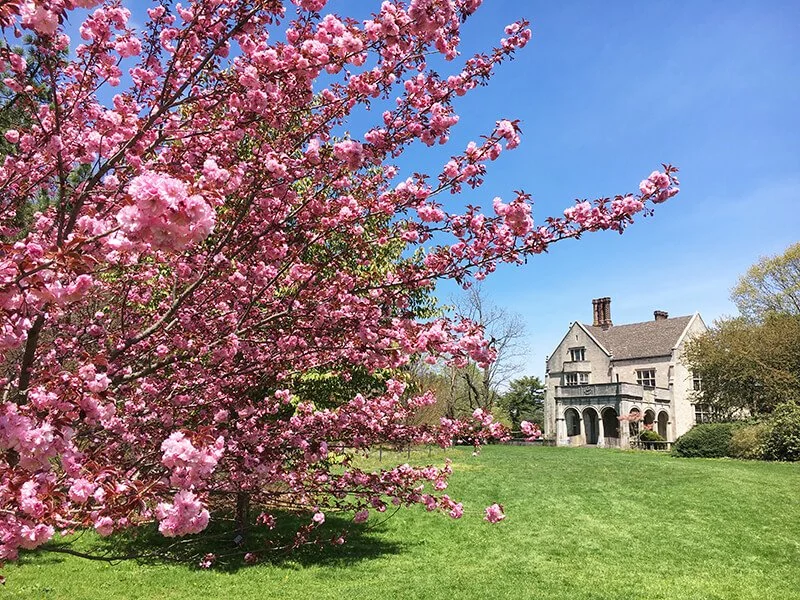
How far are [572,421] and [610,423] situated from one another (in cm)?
311

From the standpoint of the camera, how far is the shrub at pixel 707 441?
29.1m

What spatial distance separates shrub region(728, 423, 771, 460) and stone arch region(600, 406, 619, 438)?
16.2 m

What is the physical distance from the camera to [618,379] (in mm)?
50156

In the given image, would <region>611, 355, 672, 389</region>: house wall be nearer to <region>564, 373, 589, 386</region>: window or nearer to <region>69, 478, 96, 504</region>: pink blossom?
<region>564, 373, 589, 386</region>: window

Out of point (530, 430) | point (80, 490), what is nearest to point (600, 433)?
point (530, 430)

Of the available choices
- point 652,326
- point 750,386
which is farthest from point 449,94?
point 652,326

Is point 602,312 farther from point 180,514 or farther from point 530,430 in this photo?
point 180,514

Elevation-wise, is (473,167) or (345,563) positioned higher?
(473,167)

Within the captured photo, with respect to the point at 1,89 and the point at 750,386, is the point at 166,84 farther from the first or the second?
the point at 750,386

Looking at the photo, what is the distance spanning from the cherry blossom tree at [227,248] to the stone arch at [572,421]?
43552 mm

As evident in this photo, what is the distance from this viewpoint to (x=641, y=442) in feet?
128

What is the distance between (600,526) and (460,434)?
29.0 feet

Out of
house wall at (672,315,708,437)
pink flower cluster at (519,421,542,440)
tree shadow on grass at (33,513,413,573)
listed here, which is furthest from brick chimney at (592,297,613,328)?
pink flower cluster at (519,421,542,440)

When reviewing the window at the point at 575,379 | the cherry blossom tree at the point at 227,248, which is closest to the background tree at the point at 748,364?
the window at the point at 575,379
